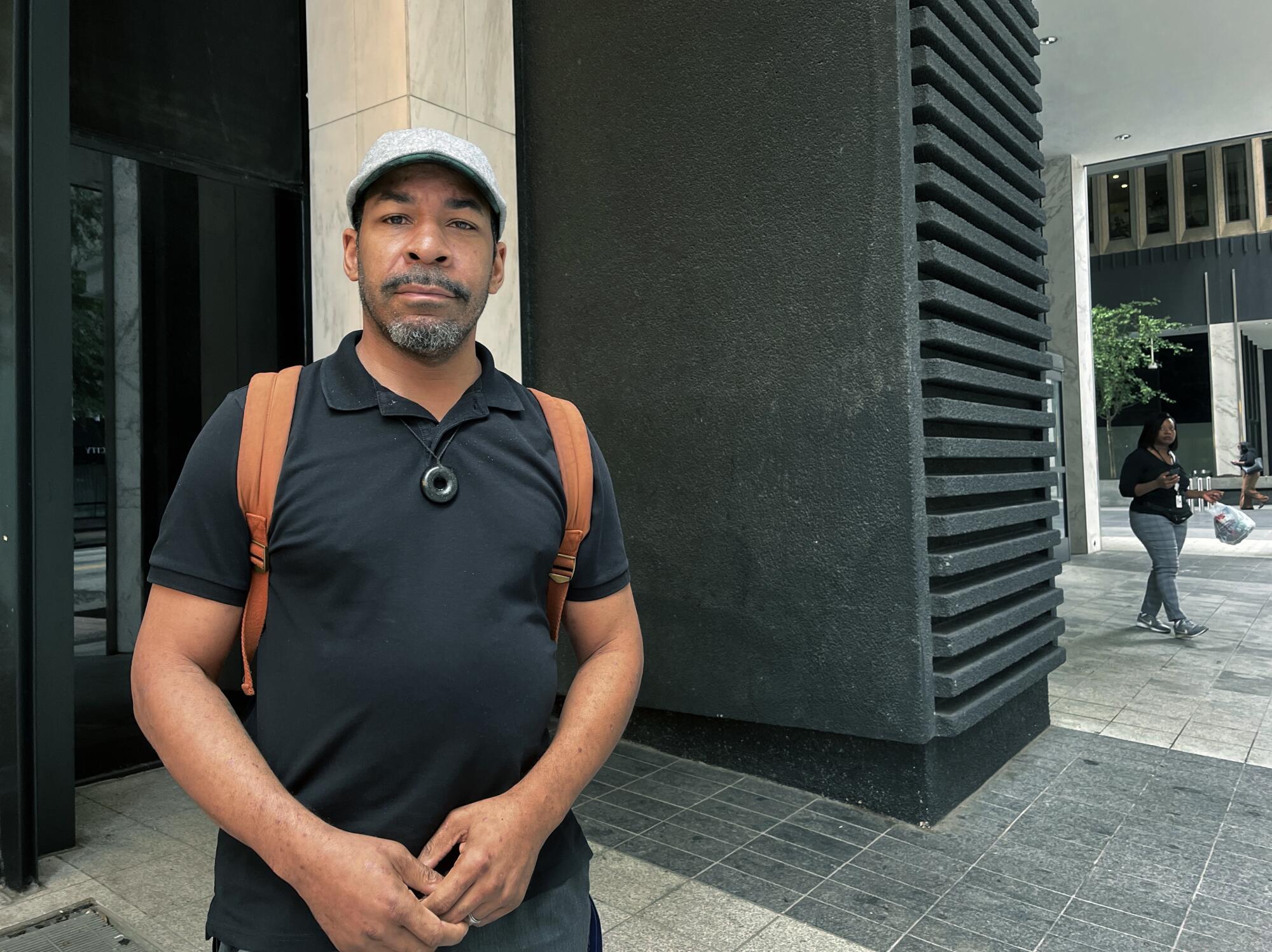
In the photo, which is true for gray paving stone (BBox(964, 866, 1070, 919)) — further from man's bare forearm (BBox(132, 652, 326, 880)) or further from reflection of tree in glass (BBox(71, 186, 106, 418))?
reflection of tree in glass (BBox(71, 186, 106, 418))

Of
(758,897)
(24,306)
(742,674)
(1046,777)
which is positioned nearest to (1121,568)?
(1046,777)

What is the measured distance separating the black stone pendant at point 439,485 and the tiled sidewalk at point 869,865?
2.34 metres

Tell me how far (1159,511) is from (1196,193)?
30077mm

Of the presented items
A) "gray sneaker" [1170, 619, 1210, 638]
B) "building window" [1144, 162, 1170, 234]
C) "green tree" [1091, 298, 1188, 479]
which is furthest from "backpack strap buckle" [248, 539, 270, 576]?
"building window" [1144, 162, 1170, 234]

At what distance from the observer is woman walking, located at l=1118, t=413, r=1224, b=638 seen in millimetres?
8242

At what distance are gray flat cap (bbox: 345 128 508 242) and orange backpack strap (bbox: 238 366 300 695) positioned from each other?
35 centimetres

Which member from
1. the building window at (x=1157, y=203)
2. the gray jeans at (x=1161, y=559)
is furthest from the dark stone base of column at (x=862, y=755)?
the building window at (x=1157, y=203)

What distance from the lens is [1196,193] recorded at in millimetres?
32219

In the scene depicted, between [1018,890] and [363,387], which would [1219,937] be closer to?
[1018,890]

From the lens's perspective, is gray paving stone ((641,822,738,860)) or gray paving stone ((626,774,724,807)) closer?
gray paving stone ((641,822,738,860))

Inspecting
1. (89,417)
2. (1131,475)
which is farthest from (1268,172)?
(89,417)

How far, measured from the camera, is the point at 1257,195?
31.0 meters

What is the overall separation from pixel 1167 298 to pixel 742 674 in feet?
110

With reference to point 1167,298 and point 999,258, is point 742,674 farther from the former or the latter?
point 1167,298
